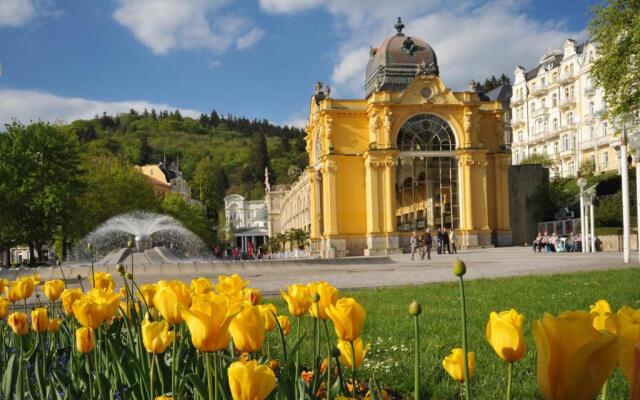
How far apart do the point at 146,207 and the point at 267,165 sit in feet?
331

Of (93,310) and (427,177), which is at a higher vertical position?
(427,177)

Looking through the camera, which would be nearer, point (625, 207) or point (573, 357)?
point (573, 357)

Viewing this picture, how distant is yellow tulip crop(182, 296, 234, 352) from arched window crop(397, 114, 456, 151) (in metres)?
46.4

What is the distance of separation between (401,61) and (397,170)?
10.2 m

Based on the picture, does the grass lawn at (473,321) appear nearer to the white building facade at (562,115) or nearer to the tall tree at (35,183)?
the tall tree at (35,183)

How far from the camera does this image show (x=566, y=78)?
240 feet

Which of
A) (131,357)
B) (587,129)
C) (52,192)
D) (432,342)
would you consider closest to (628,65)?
(432,342)

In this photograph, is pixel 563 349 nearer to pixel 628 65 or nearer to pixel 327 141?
pixel 628 65

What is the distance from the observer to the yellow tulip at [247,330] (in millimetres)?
1988

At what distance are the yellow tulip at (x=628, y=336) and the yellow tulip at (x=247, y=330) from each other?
1.08 m

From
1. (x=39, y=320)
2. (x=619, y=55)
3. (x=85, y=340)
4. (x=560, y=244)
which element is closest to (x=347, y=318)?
(x=85, y=340)

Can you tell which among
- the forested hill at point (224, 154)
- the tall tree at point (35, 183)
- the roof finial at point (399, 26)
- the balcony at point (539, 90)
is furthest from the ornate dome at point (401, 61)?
the forested hill at point (224, 154)

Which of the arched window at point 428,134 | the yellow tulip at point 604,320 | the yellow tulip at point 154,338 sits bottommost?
the yellow tulip at point 154,338

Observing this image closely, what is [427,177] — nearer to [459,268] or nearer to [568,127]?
[568,127]
